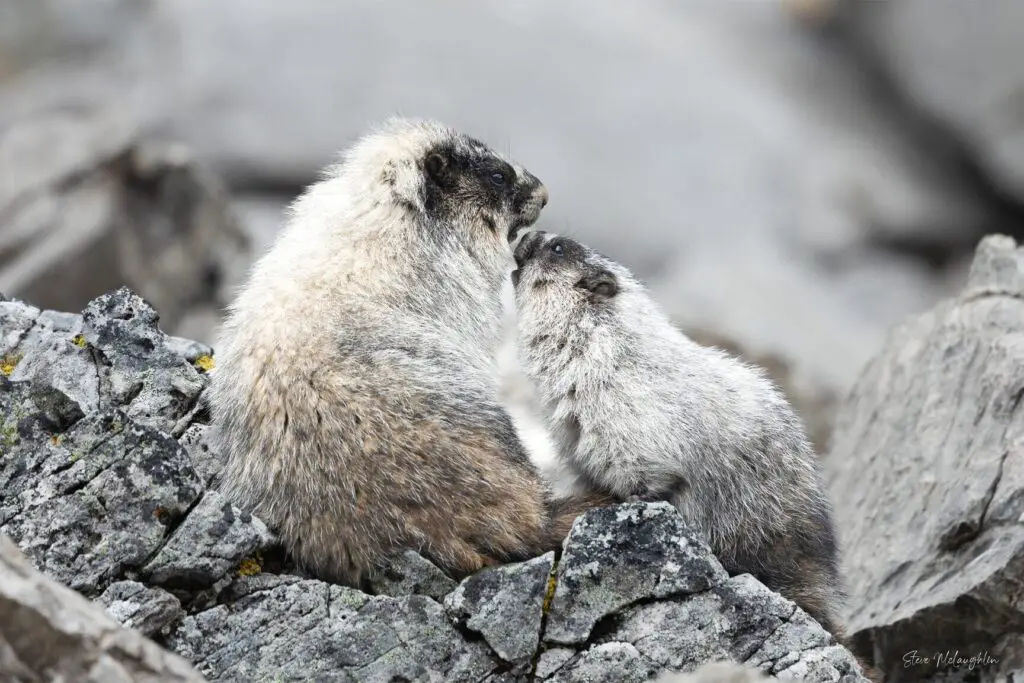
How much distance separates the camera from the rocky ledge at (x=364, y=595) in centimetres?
590

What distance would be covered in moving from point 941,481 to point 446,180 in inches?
145

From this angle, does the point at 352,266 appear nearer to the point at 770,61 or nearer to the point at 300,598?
the point at 300,598

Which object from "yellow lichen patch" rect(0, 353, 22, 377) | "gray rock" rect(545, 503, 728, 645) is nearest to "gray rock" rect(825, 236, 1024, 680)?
"gray rock" rect(545, 503, 728, 645)

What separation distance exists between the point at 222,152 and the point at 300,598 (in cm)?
1470

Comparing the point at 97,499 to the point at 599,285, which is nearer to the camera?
the point at 97,499

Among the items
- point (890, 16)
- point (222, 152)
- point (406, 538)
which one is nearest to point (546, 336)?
point (406, 538)

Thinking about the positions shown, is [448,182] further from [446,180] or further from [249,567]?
[249,567]

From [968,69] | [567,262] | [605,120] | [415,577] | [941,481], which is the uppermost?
[968,69]

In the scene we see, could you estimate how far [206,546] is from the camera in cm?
601

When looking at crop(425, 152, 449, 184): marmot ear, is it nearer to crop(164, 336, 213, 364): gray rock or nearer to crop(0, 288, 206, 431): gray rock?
crop(164, 336, 213, 364): gray rock

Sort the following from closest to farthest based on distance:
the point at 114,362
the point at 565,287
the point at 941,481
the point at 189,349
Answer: the point at 114,362
the point at 189,349
the point at 565,287
the point at 941,481

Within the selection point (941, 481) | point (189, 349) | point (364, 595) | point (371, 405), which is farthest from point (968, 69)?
point (364, 595)

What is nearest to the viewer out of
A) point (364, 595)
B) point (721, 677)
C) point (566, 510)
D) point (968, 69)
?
point (721, 677)

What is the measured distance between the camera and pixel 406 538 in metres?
6.04
